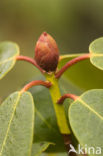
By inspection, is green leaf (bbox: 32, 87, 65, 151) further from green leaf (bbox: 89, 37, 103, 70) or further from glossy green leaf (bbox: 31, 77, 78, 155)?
green leaf (bbox: 89, 37, 103, 70)

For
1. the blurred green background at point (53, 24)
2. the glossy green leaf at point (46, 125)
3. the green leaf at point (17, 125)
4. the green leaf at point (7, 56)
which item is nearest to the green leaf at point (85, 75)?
the glossy green leaf at point (46, 125)

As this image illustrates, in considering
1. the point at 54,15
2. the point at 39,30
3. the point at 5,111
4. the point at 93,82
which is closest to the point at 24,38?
the point at 39,30

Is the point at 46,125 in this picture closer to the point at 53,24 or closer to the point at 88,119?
the point at 88,119

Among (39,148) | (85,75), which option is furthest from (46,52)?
(85,75)

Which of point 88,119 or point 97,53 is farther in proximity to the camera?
point 97,53

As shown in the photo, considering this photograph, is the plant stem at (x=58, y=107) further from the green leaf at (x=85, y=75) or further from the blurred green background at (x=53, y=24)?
the blurred green background at (x=53, y=24)
